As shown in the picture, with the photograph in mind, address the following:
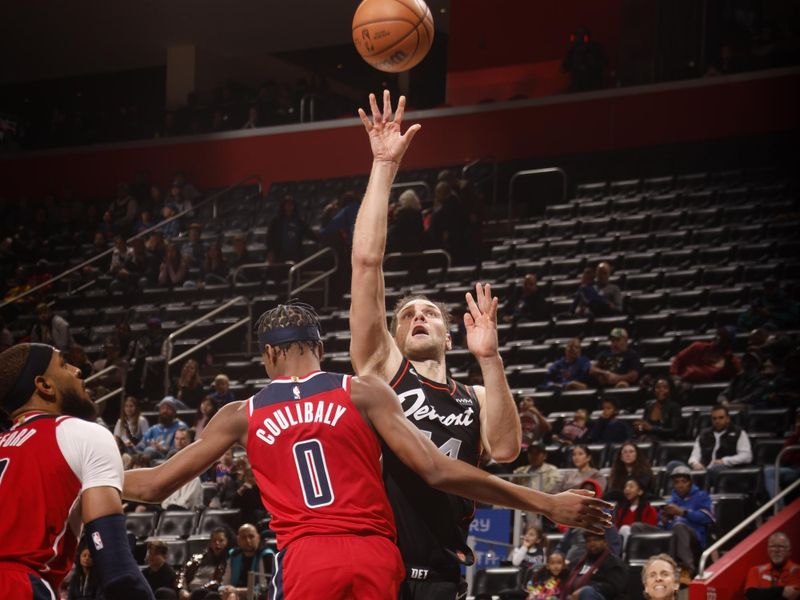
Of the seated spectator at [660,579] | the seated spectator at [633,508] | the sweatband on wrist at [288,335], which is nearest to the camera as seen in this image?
the sweatband on wrist at [288,335]

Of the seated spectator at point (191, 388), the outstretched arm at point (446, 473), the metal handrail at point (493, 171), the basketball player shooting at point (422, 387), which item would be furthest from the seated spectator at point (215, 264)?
the outstretched arm at point (446, 473)

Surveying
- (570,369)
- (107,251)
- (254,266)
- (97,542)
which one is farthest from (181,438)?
(97,542)

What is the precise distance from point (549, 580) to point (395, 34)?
447 cm

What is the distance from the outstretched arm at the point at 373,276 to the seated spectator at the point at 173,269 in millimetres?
14568

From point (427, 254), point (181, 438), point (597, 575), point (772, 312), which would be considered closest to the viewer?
point (597, 575)

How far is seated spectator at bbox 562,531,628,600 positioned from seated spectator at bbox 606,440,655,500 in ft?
3.35

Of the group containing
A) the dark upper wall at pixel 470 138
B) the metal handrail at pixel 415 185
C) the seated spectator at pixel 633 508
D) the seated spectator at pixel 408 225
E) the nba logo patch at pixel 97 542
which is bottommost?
the seated spectator at pixel 633 508

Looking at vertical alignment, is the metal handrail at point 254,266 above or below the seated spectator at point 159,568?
above

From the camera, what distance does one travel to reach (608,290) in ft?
48.9

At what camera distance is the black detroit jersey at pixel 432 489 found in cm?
430

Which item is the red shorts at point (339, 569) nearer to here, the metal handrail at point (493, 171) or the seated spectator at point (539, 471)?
the seated spectator at point (539, 471)

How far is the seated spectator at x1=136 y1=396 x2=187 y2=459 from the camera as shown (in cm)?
1349

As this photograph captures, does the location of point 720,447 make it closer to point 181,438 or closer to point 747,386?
point 747,386

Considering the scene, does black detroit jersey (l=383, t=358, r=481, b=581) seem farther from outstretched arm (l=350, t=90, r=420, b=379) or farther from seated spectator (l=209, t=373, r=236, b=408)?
seated spectator (l=209, t=373, r=236, b=408)
